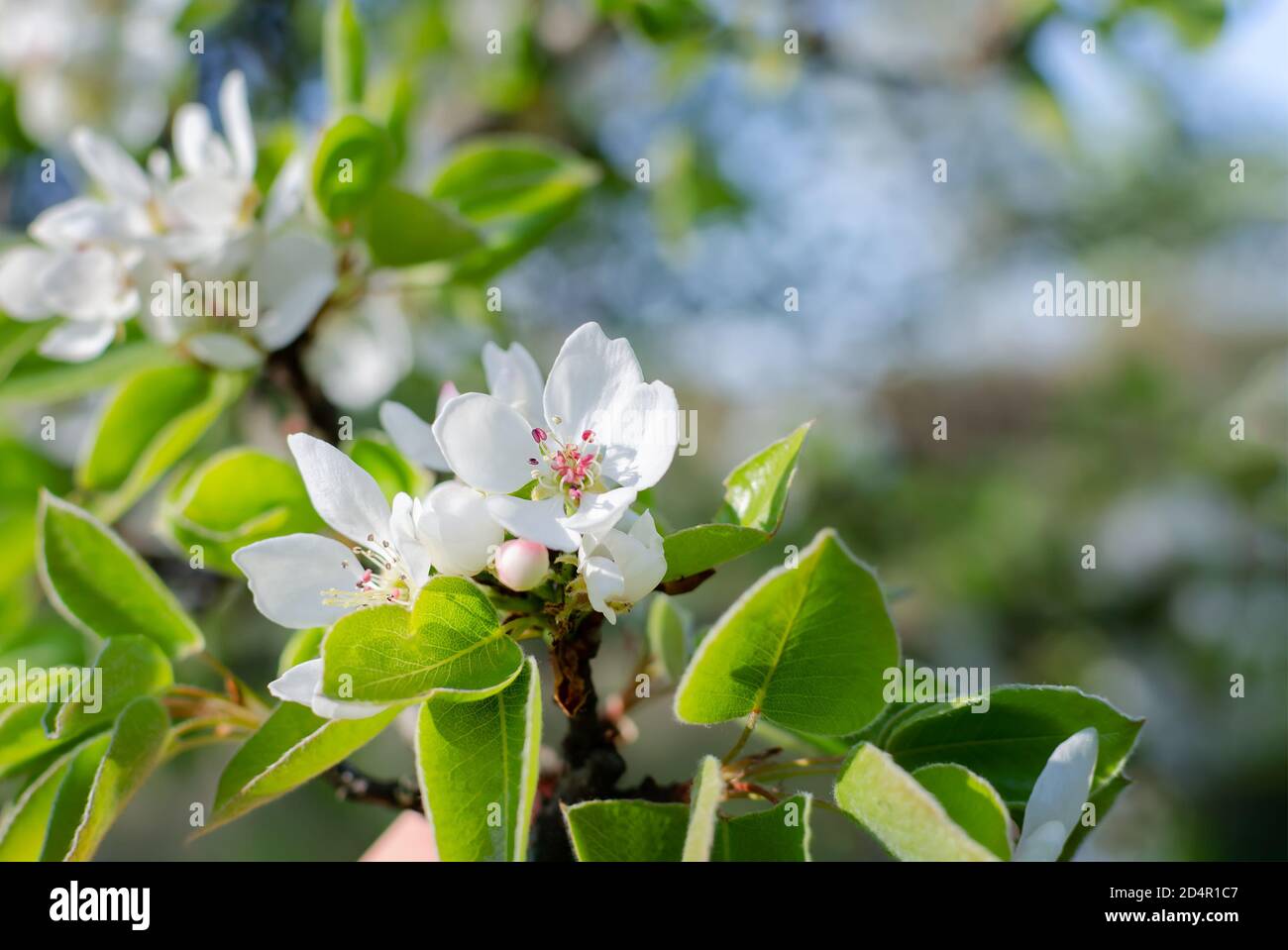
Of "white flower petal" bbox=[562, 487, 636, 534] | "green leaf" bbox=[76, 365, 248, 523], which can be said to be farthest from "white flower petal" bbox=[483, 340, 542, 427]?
"green leaf" bbox=[76, 365, 248, 523]

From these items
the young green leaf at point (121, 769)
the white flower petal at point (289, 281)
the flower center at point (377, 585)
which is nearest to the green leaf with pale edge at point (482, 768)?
the flower center at point (377, 585)

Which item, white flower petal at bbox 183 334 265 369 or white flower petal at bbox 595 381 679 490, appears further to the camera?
white flower petal at bbox 183 334 265 369

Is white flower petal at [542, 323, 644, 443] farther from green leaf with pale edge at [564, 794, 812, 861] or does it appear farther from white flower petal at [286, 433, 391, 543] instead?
green leaf with pale edge at [564, 794, 812, 861]

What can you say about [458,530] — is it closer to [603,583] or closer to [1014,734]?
[603,583]

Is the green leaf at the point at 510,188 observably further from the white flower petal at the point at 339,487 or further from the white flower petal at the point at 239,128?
the white flower petal at the point at 339,487

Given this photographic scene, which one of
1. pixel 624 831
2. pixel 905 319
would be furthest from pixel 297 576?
pixel 905 319

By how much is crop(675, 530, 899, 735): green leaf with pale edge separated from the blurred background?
0.23 m

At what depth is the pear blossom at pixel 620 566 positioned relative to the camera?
1.89 ft

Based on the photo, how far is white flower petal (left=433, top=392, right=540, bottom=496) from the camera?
1.97 feet

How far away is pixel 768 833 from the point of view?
1.96ft

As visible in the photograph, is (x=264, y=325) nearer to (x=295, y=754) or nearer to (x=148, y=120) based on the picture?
(x=295, y=754)

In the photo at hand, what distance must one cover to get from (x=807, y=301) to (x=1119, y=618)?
4.50ft

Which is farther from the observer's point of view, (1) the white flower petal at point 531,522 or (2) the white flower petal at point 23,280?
(2) the white flower petal at point 23,280
